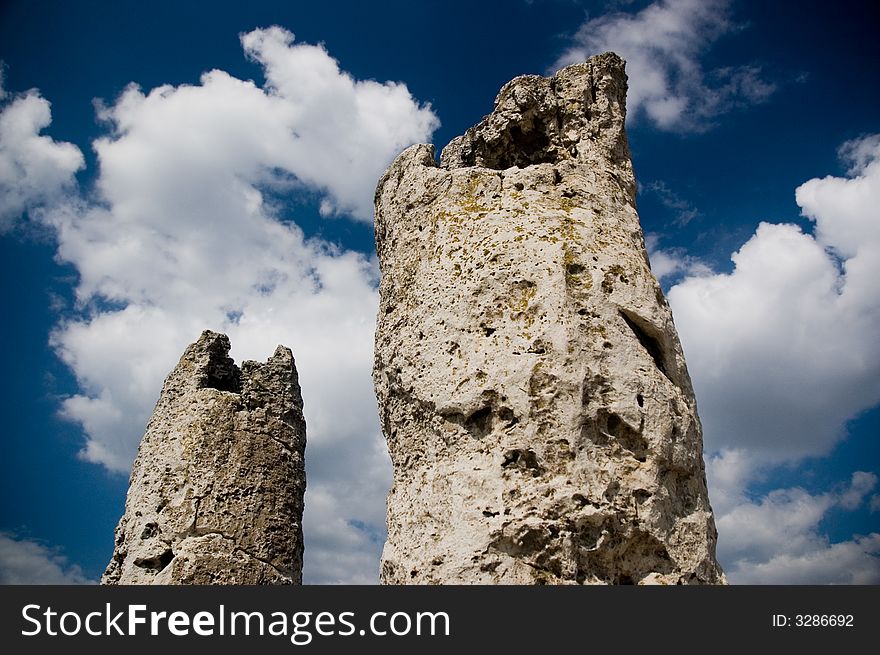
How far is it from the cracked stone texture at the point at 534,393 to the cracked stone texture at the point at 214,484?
5.08m

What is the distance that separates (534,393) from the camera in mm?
5691

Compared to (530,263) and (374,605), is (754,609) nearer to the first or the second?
Result: (374,605)

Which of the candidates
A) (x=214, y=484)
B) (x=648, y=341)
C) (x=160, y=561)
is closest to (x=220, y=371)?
(x=214, y=484)

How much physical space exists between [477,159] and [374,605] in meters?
4.47

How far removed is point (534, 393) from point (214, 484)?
678cm

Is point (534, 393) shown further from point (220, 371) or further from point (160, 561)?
point (220, 371)

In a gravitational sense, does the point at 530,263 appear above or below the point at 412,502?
above

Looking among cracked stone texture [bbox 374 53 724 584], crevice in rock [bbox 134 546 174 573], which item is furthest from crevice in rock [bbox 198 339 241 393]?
cracked stone texture [bbox 374 53 724 584]

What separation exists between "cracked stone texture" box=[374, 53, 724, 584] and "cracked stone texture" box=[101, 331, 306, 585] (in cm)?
508

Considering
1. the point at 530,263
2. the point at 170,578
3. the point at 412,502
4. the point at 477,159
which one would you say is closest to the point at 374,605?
the point at 412,502

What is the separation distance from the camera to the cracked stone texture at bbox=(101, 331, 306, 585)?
35.1 feet

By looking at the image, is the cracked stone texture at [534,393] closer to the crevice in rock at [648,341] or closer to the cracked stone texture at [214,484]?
the crevice in rock at [648,341]

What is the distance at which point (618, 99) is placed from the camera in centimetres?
812

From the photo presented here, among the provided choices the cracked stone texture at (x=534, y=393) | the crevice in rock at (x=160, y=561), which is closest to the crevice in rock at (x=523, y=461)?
the cracked stone texture at (x=534, y=393)
